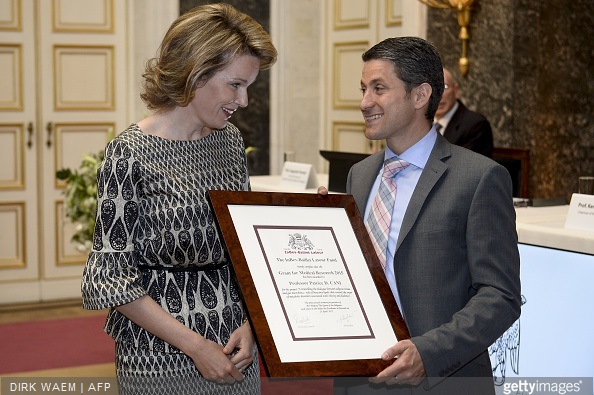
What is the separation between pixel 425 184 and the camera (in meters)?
2.10

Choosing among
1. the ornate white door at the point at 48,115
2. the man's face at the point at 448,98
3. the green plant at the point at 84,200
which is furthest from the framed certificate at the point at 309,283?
the ornate white door at the point at 48,115

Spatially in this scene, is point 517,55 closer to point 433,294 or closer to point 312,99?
point 312,99

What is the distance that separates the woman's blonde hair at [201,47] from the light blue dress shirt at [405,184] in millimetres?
424

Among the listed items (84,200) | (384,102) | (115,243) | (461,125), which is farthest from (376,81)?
(461,125)

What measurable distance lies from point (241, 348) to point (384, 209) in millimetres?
481

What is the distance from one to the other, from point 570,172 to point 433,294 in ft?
15.9

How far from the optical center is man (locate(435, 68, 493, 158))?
19.2ft

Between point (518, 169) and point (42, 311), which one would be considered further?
point (42, 311)

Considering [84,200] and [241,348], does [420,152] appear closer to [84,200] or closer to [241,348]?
[241,348]

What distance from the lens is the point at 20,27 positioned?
732 centimetres

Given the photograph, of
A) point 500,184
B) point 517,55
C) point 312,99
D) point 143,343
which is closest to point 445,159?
point 500,184

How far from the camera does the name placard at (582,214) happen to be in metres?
3.32

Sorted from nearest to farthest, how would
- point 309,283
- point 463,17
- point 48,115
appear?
point 309,283 → point 463,17 → point 48,115
